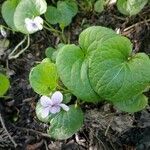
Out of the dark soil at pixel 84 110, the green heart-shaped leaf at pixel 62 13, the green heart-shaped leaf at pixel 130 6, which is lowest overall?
the dark soil at pixel 84 110

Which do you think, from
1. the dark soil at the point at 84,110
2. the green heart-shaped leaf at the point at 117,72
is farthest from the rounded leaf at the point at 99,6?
the green heart-shaped leaf at the point at 117,72

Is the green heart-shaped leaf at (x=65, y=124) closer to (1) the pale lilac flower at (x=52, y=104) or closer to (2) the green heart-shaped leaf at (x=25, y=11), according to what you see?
(1) the pale lilac flower at (x=52, y=104)

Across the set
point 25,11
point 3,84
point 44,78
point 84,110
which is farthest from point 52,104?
point 25,11

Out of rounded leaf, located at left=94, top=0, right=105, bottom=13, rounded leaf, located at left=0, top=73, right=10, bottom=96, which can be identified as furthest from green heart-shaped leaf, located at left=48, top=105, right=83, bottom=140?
rounded leaf, located at left=94, top=0, right=105, bottom=13

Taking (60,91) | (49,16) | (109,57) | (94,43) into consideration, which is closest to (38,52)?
(49,16)

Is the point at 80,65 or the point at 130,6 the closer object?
the point at 80,65

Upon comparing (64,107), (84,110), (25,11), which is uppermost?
(25,11)

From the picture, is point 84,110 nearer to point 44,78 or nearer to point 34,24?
point 44,78

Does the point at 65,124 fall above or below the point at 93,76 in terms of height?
below
